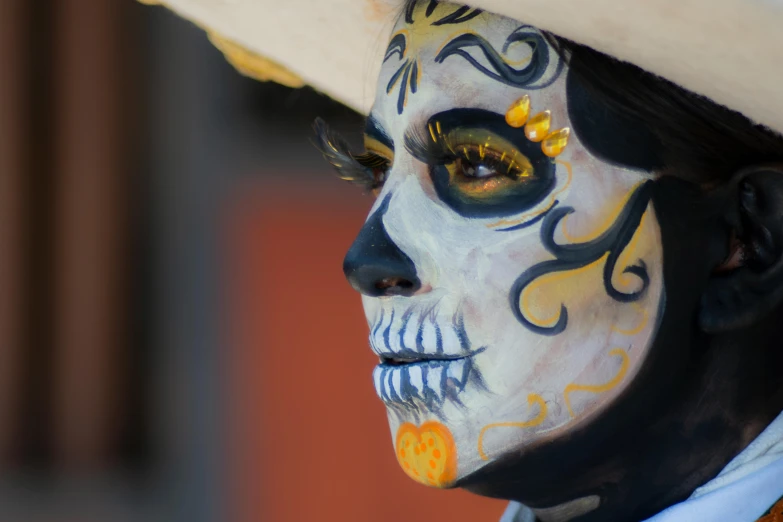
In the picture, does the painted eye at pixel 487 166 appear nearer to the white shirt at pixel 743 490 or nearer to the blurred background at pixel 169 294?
the white shirt at pixel 743 490

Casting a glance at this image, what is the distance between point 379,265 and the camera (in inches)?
59.1

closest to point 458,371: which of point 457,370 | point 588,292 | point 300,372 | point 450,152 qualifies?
point 457,370

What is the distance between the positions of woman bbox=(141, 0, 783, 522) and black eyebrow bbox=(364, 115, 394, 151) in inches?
5.0

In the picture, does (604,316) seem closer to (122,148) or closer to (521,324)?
(521,324)

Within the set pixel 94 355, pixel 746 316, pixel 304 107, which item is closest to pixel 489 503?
pixel 304 107

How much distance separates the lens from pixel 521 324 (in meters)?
1.44

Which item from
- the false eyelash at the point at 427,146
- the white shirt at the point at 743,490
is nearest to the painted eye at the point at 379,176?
the false eyelash at the point at 427,146

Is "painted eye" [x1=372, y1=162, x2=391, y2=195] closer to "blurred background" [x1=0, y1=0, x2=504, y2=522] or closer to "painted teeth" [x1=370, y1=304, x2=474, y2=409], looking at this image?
"painted teeth" [x1=370, y1=304, x2=474, y2=409]

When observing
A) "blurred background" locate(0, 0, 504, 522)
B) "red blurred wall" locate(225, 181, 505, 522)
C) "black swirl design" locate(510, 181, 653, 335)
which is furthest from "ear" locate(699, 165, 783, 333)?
"red blurred wall" locate(225, 181, 505, 522)

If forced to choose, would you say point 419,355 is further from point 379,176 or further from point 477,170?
point 379,176

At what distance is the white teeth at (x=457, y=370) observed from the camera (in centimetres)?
145

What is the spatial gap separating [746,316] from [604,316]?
0.67 ft

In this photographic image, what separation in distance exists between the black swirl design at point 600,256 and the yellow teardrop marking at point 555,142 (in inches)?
3.3

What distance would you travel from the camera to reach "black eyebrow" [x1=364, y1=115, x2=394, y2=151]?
1.64 metres
